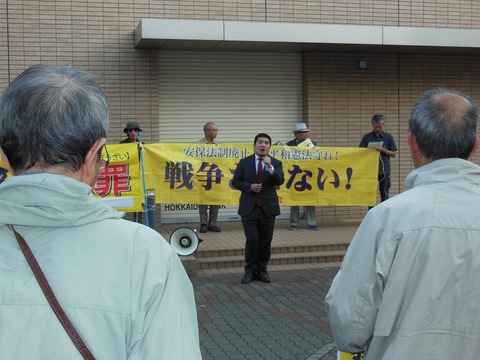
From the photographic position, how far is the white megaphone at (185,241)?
9.91 m

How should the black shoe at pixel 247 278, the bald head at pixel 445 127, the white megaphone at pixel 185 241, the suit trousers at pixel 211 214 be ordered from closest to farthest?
the bald head at pixel 445 127, the black shoe at pixel 247 278, the white megaphone at pixel 185 241, the suit trousers at pixel 211 214

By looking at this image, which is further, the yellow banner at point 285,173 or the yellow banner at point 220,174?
the yellow banner at point 285,173

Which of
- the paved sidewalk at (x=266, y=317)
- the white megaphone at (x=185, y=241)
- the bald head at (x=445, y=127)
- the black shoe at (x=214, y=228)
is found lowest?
the paved sidewalk at (x=266, y=317)

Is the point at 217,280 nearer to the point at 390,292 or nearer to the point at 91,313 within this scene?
the point at 390,292

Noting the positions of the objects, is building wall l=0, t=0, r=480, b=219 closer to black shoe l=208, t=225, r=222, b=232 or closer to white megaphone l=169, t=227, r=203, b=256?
black shoe l=208, t=225, r=222, b=232

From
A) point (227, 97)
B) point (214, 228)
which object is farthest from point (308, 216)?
point (227, 97)

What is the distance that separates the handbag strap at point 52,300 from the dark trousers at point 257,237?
7.32 meters

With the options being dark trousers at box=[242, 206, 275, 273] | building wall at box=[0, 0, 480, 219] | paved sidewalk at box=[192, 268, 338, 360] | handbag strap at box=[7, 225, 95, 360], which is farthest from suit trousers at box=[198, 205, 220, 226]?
handbag strap at box=[7, 225, 95, 360]

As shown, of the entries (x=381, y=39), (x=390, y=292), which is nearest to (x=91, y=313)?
(x=390, y=292)

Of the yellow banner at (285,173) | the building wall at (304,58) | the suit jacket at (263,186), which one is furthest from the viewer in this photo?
the building wall at (304,58)

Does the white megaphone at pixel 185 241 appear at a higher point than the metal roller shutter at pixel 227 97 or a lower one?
lower

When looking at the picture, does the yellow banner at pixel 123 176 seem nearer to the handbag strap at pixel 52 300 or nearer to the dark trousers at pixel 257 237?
the dark trousers at pixel 257 237

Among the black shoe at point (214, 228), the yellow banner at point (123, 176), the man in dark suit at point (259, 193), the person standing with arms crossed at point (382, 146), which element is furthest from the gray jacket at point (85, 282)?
the person standing with arms crossed at point (382, 146)

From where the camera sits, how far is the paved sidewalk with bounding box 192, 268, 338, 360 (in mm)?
6406
